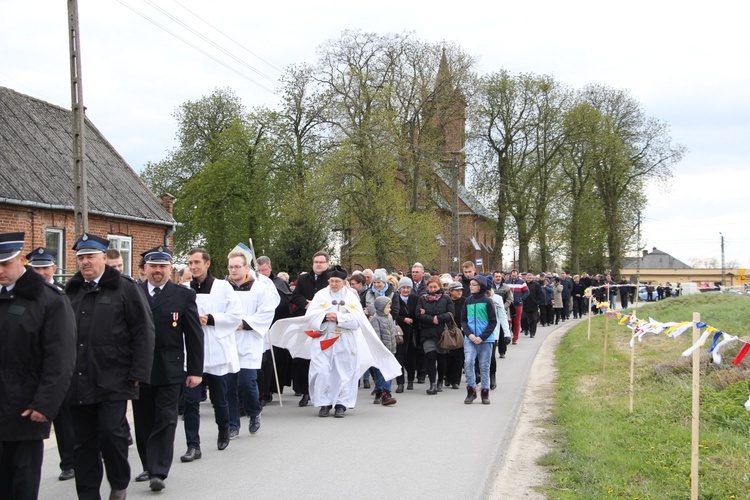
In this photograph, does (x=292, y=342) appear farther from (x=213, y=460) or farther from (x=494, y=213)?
(x=494, y=213)

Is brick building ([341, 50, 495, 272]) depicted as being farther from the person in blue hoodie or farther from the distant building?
the distant building

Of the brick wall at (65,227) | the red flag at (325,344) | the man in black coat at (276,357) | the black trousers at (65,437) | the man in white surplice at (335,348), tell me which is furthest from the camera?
the brick wall at (65,227)

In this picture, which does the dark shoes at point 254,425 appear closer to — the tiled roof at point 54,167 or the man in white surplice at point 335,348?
the man in white surplice at point 335,348

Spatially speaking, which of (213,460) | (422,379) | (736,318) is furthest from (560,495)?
(736,318)

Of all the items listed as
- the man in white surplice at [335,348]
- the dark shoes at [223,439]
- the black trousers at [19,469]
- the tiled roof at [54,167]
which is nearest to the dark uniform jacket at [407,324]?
the man in white surplice at [335,348]

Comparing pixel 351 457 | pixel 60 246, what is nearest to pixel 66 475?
pixel 351 457

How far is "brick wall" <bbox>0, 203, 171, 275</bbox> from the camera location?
70.5ft

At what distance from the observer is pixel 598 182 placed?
192ft

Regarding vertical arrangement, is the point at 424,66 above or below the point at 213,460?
above

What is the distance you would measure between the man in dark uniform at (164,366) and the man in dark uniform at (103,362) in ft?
2.48

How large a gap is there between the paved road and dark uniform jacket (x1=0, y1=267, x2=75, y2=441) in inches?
80.7

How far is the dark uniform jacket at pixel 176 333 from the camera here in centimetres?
720

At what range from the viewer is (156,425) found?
22.9 feet

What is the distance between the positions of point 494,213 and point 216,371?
47.7 metres
